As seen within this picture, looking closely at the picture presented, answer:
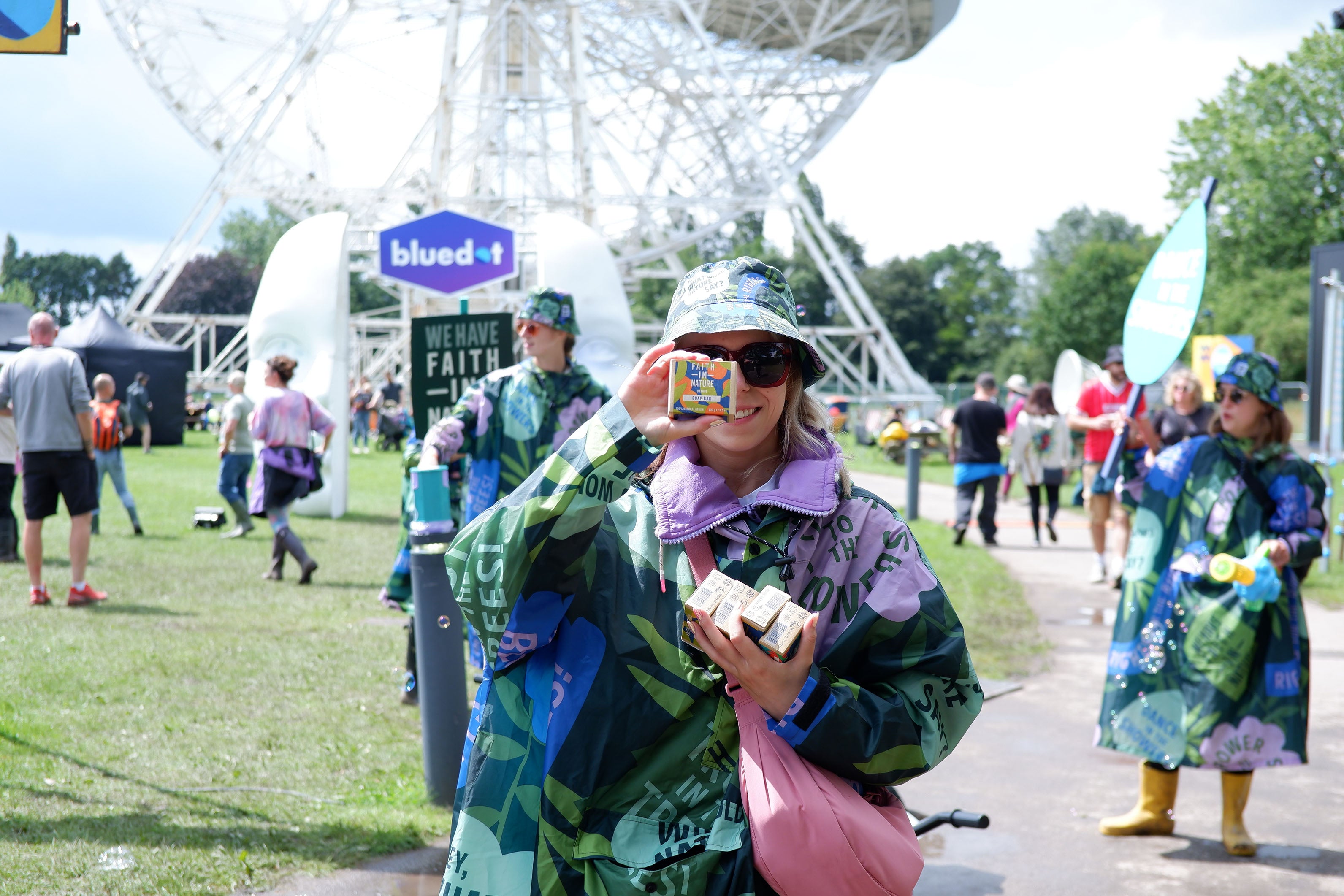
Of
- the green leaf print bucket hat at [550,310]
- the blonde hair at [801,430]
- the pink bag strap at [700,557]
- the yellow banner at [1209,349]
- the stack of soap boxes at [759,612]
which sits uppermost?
the yellow banner at [1209,349]

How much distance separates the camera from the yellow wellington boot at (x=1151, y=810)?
4.76 meters

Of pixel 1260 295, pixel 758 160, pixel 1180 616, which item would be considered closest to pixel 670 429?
pixel 1180 616

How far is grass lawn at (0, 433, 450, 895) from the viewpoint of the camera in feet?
13.1

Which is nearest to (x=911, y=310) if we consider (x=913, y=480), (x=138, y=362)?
(x=138, y=362)

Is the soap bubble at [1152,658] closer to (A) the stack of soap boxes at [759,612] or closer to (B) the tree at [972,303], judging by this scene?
(A) the stack of soap boxes at [759,612]

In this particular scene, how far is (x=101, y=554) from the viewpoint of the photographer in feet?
34.6

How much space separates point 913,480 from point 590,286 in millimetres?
4627

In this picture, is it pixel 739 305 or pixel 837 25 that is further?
pixel 837 25

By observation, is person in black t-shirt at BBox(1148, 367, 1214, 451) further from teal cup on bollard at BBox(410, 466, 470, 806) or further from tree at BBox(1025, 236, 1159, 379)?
tree at BBox(1025, 236, 1159, 379)

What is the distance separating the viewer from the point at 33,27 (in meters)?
4.16

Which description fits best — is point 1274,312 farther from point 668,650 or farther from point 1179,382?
point 668,650

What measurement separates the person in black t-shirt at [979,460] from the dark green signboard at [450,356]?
747 centimetres

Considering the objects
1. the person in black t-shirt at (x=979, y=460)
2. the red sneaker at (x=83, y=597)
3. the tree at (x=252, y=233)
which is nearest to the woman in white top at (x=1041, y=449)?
the person in black t-shirt at (x=979, y=460)

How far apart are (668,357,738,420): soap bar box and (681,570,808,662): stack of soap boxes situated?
260 mm
